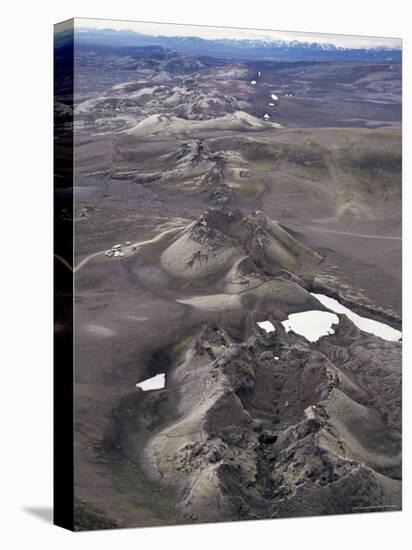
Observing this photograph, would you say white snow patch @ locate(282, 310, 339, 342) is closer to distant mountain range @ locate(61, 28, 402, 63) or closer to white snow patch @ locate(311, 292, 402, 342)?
white snow patch @ locate(311, 292, 402, 342)

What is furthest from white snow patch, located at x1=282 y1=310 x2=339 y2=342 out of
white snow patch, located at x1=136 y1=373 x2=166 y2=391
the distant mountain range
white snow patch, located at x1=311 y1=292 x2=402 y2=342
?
the distant mountain range

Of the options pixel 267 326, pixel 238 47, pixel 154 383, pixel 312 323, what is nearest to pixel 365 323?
pixel 312 323

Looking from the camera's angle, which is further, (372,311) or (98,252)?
(372,311)

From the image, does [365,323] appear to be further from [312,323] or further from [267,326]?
[267,326]

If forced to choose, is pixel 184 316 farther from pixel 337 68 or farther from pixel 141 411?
pixel 337 68

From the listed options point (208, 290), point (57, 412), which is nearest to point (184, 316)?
point (208, 290)
